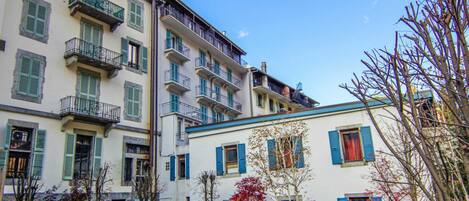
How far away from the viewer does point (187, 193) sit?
61.1 feet

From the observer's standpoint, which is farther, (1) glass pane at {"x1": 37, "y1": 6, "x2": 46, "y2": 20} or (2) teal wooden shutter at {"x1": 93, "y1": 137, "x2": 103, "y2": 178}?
(2) teal wooden shutter at {"x1": 93, "y1": 137, "x2": 103, "y2": 178}

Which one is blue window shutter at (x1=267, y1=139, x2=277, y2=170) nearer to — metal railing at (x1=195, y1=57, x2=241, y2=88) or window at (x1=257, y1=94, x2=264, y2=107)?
metal railing at (x1=195, y1=57, x2=241, y2=88)

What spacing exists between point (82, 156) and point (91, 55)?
16.1ft

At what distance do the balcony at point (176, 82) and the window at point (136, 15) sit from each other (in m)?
3.32

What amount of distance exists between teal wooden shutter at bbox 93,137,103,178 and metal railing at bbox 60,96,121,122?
1211mm

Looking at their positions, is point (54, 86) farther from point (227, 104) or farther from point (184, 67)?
point (227, 104)

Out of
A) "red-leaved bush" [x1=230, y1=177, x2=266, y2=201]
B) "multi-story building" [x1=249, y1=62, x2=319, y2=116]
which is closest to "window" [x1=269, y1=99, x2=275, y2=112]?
"multi-story building" [x1=249, y1=62, x2=319, y2=116]

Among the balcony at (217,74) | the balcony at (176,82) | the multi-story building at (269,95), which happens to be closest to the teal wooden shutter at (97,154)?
the balcony at (176,82)

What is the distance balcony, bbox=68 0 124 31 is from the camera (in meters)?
17.5

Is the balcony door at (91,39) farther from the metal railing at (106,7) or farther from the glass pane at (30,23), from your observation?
the glass pane at (30,23)

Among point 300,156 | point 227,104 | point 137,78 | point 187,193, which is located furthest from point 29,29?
point 227,104

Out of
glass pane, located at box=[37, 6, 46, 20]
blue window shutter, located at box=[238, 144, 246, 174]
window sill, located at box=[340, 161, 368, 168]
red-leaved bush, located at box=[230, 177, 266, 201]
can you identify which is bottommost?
red-leaved bush, located at box=[230, 177, 266, 201]

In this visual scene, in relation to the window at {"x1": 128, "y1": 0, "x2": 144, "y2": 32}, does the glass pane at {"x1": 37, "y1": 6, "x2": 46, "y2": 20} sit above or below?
below

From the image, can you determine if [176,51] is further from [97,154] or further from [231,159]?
[231,159]
